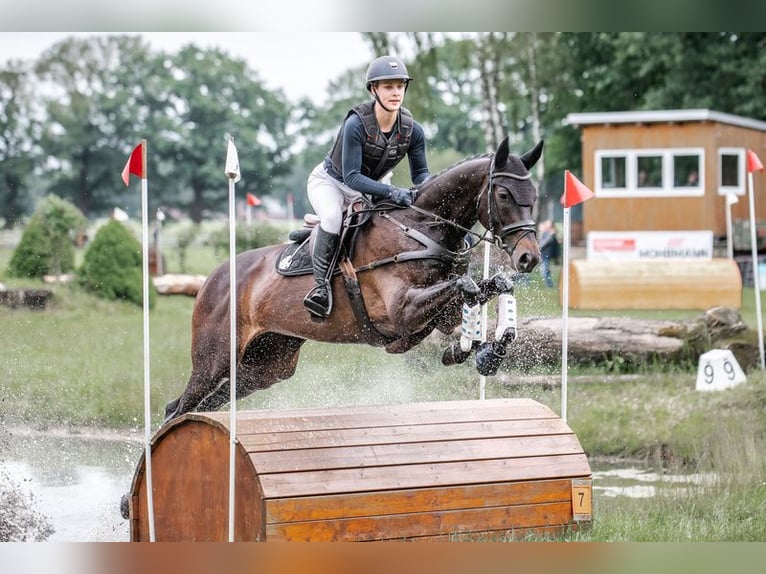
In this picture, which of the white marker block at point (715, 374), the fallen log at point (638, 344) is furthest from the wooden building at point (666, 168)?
the white marker block at point (715, 374)

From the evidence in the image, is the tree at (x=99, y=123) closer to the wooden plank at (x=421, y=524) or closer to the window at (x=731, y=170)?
the window at (x=731, y=170)

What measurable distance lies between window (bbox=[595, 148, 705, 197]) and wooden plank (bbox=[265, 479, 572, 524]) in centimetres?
792

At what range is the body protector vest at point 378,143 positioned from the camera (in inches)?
168

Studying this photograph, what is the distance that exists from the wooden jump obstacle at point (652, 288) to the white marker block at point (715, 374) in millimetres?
1716

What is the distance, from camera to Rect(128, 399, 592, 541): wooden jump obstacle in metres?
3.80

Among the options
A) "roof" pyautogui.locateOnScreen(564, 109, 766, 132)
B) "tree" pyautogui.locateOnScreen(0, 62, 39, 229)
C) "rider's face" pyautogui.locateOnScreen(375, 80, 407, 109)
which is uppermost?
"tree" pyautogui.locateOnScreen(0, 62, 39, 229)

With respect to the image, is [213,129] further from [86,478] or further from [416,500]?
[416,500]

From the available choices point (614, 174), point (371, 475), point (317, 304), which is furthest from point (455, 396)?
point (614, 174)

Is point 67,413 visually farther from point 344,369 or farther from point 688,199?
point 688,199

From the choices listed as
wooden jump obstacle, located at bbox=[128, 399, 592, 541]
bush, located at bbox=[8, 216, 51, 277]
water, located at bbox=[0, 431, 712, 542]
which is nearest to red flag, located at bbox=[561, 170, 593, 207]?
wooden jump obstacle, located at bbox=[128, 399, 592, 541]

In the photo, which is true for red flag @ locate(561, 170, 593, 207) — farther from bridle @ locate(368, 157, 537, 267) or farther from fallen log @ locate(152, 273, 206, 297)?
fallen log @ locate(152, 273, 206, 297)

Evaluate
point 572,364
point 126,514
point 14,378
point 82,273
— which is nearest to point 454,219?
point 126,514

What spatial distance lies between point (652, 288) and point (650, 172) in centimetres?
292

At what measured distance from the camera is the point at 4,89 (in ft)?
53.9
